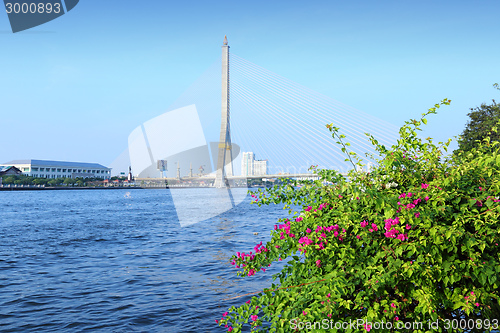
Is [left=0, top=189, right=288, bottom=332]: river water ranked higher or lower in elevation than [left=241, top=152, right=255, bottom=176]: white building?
lower

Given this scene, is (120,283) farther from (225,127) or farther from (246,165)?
(246,165)

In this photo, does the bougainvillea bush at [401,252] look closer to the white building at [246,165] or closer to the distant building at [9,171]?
the white building at [246,165]

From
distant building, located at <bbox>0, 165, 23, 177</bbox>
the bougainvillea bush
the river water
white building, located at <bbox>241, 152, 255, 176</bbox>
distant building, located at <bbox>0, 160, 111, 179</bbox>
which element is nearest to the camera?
the bougainvillea bush

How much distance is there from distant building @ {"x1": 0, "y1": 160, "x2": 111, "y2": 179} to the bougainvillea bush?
6408 inches

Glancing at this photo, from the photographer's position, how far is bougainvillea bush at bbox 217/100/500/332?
3115 millimetres

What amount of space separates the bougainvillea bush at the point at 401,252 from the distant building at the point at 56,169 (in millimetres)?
162766

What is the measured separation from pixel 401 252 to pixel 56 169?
16921cm

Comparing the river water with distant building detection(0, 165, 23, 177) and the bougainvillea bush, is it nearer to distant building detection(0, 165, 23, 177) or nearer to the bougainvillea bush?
the bougainvillea bush

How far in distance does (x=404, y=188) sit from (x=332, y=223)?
0.80 m

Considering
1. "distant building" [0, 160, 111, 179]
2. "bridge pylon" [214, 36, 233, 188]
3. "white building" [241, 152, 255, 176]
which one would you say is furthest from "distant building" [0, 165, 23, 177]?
"bridge pylon" [214, 36, 233, 188]

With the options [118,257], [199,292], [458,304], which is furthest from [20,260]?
[458,304]

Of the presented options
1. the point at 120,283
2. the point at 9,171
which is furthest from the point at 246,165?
the point at 120,283

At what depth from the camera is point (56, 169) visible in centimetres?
15362

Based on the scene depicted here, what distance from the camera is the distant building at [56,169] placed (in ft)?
479
